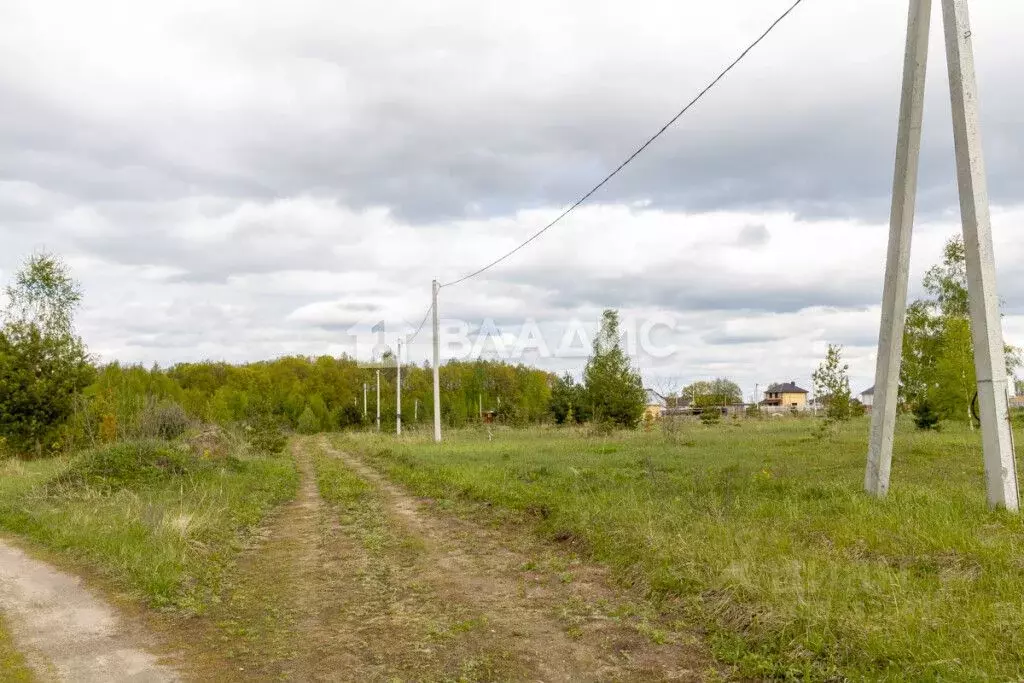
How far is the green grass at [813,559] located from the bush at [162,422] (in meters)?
14.4

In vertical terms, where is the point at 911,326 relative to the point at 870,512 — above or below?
above

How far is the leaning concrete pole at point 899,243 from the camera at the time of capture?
9664 mm

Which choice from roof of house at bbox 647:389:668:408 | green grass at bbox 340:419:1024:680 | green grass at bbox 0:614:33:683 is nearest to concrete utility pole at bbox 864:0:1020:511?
green grass at bbox 340:419:1024:680

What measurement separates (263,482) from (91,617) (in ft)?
36.0

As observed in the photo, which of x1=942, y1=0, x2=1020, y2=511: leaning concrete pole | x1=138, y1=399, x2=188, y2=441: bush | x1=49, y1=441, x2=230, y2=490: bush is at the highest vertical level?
Answer: x1=942, y1=0, x2=1020, y2=511: leaning concrete pole

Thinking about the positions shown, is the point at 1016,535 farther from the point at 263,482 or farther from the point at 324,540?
the point at 263,482

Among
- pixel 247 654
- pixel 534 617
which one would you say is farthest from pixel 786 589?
pixel 247 654

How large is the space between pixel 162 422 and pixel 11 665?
22576 mm

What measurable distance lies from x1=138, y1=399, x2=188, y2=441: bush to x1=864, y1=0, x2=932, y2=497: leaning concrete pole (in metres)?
21.4

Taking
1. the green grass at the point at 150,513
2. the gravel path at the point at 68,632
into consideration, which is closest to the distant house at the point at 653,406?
the green grass at the point at 150,513

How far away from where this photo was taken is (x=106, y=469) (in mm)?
15672

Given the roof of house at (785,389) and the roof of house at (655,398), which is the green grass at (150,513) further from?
the roof of house at (785,389)

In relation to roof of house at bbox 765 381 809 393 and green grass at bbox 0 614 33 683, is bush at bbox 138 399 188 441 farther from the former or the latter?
roof of house at bbox 765 381 809 393

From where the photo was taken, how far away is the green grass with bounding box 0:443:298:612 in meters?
8.11
